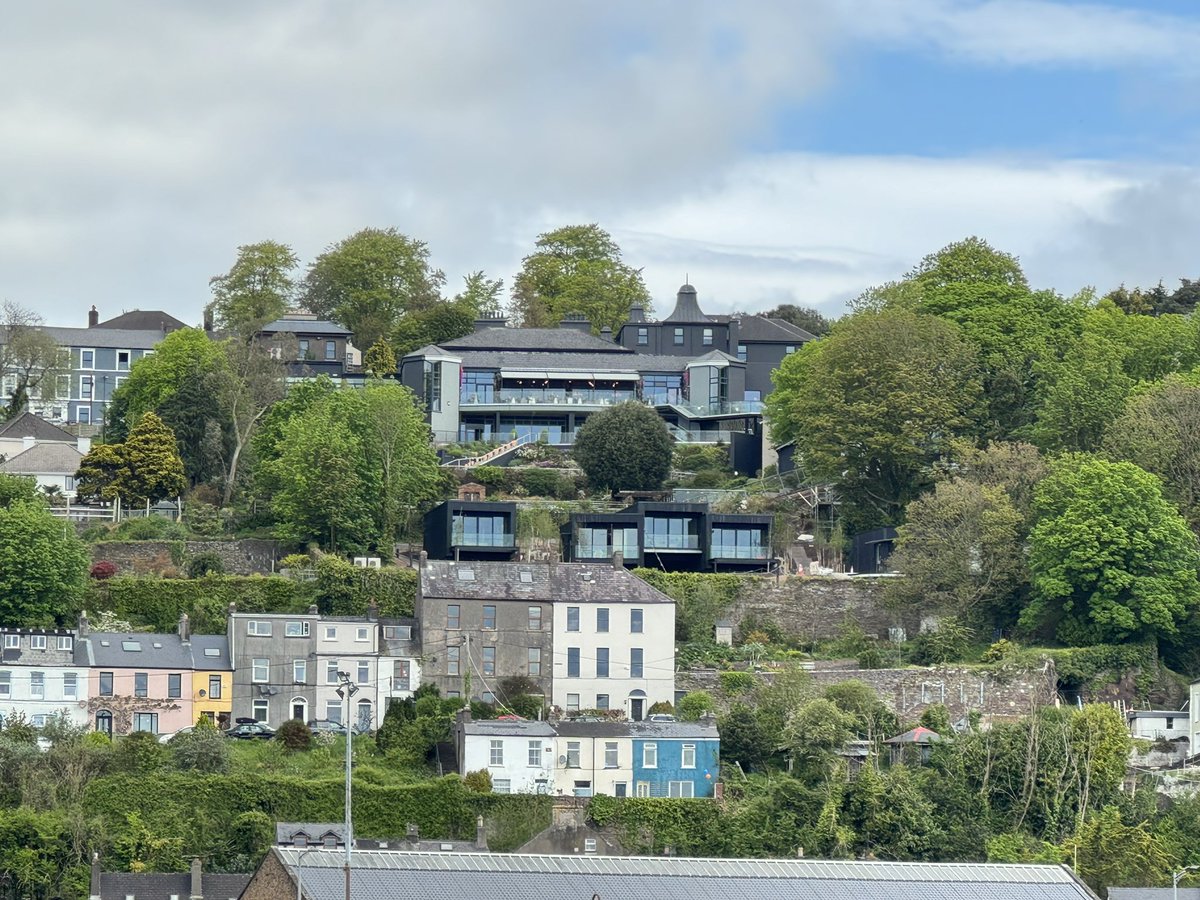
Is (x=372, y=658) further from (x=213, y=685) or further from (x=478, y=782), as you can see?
(x=478, y=782)

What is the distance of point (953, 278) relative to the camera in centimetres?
12688

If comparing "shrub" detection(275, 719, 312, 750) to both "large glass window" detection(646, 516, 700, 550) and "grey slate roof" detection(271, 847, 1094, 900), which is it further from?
"large glass window" detection(646, 516, 700, 550)

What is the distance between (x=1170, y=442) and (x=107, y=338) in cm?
6335

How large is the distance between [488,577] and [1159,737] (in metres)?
23.2

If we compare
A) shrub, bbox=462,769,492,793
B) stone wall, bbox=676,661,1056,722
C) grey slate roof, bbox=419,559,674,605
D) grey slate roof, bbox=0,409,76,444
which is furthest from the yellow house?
grey slate roof, bbox=0,409,76,444

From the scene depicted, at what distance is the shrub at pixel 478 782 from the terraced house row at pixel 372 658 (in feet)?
21.6

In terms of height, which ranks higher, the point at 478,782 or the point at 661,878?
the point at 478,782

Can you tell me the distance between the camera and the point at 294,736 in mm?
90375

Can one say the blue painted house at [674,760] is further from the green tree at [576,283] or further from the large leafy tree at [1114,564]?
the green tree at [576,283]

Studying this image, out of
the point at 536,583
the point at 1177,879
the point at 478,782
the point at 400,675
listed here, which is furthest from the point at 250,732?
the point at 1177,879

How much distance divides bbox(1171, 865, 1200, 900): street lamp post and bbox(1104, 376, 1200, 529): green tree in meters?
20.8

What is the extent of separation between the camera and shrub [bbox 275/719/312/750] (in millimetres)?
90125

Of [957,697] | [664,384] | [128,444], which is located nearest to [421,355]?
[664,384]

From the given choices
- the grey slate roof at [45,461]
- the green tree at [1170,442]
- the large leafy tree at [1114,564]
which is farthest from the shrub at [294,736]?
the green tree at [1170,442]
